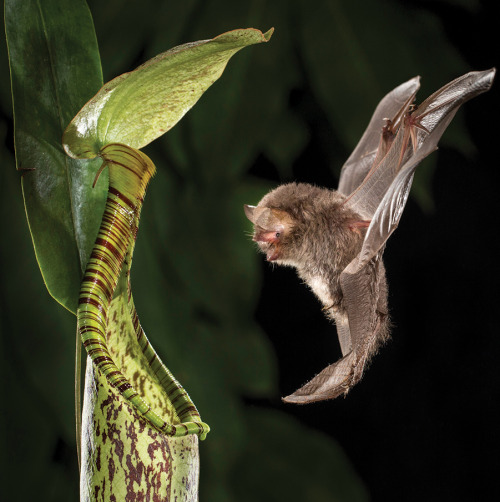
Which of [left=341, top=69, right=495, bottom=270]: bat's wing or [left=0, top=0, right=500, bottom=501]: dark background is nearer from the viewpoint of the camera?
[left=341, top=69, right=495, bottom=270]: bat's wing

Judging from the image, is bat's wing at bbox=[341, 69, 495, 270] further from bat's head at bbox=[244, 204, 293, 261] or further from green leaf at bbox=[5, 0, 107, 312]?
green leaf at bbox=[5, 0, 107, 312]

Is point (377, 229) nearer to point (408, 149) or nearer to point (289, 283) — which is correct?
point (408, 149)

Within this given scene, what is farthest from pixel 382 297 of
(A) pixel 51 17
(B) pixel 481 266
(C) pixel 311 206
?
(B) pixel 481 266

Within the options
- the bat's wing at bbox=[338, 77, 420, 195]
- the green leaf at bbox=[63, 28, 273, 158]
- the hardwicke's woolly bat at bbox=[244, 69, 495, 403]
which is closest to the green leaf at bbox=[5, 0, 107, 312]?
the green leaf at bbox=[63, 28, 273, 158]

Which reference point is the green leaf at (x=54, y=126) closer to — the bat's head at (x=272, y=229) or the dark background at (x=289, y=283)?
the bat's head at (x=272, y=229)

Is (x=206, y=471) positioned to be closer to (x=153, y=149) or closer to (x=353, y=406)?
(x=353, y=406)

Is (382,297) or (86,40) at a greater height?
(86,40)
